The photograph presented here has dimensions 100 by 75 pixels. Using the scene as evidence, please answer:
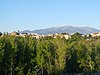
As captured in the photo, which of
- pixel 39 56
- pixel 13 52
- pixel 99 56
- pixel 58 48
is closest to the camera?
pixel 13 52

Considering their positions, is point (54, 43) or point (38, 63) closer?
point (38, 63)

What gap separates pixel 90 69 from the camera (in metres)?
64.8

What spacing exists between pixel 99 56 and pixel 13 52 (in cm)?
2625

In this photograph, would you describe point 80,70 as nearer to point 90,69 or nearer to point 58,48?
point 90,69

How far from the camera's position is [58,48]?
187ft

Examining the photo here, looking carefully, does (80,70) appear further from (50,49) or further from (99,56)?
(50,49)

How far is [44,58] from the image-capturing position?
5547 centimetres

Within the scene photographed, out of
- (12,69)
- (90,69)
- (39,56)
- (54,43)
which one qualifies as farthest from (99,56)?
(12,69)

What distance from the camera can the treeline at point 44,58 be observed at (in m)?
49.4

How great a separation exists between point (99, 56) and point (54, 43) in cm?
1435

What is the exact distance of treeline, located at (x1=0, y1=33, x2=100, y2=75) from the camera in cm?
4941

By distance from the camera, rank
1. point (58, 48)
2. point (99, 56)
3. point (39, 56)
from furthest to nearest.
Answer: point (99, 56) → point (58, 48) → point (39, 56)

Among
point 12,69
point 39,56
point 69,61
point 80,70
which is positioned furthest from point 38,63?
point 80,70

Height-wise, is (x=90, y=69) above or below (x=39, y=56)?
below
